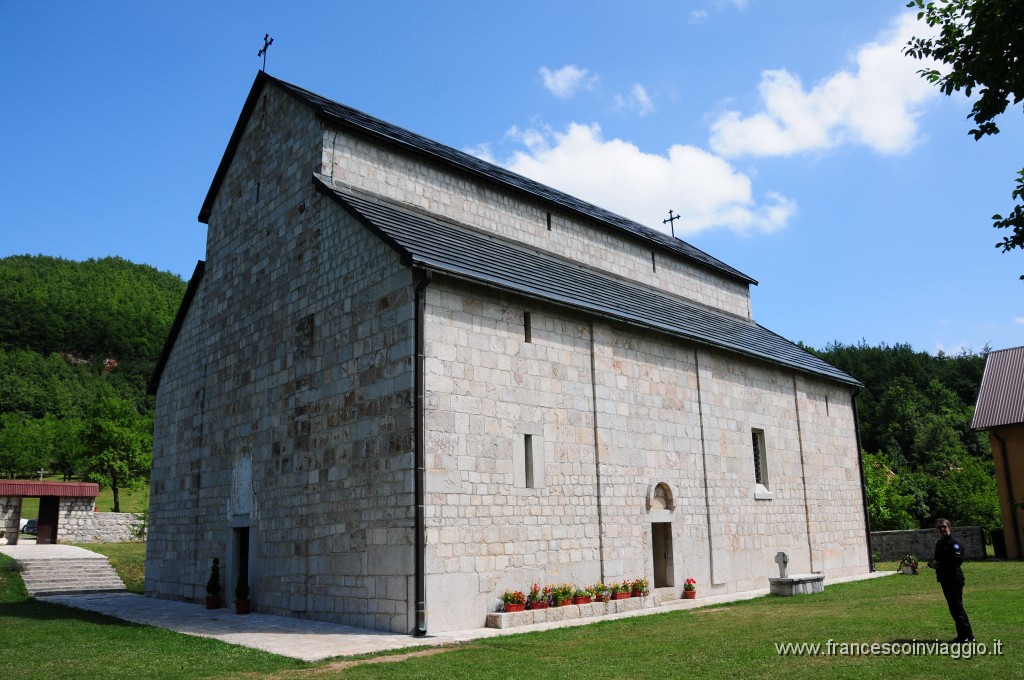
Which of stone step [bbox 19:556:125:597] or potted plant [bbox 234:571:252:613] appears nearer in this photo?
potted plant [bbox 234:571:252:613]

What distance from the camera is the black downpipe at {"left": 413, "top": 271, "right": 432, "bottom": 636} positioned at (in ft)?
36.7

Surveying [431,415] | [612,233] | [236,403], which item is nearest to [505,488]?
[431,415]

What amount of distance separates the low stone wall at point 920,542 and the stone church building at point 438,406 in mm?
7470

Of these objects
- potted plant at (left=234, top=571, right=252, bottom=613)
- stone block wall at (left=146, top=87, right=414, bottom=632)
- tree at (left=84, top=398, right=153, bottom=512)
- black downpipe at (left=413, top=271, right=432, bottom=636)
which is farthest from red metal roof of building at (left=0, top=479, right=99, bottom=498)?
black downpipe at (left=413, top=271, right=432, bottom=636)

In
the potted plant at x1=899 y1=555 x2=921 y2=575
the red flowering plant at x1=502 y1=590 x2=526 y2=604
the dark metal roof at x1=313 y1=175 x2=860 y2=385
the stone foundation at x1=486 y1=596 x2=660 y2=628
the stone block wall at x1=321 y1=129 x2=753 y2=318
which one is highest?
the stone block wall at x1=321 y1=129 x2=753 y2=318

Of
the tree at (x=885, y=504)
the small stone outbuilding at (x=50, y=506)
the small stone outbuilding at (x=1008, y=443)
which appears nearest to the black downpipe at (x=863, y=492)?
the small stone outbuilding at (x=1008, y=443)

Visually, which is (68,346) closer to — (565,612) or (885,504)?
(885,504)

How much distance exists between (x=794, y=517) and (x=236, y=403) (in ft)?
47.2

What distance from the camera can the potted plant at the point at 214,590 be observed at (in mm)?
15477

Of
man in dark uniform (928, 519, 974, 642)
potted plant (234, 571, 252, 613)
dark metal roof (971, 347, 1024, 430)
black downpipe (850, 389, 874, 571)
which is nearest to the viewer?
man in dark uniform (928, 519, 974, 642)

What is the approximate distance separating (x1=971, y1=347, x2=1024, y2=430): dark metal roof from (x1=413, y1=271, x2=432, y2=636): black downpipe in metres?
23.2

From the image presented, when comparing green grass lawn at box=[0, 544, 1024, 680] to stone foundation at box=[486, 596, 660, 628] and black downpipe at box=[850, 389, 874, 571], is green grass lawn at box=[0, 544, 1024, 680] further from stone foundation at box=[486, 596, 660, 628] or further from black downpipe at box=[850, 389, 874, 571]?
black downpipe at box=[850, 389, 874, 571]

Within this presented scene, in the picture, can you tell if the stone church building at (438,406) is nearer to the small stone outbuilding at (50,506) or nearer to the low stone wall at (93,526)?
the small stone outbuilding at (50,506)

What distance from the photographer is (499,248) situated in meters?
16.3
